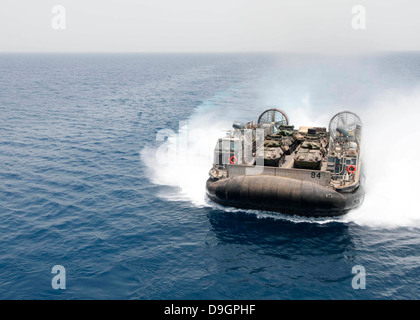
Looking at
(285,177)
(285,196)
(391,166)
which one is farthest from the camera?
(391,166)

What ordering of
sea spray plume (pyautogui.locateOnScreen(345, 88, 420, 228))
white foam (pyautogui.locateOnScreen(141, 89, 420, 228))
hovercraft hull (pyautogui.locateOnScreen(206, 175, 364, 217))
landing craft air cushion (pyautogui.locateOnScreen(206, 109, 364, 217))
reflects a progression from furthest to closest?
white foam (pyautogui.locateOnScreen(141, 89, 420, 228))
sea spray plume (pyautogui.locateOnScreen(345, 88, 420, 228))
landing craft air cushion (pyautogui.locateOnScreen(206, 109, 364, 217))
hovercraft hull (pyautogui.locateOnScreen(206, 175, 364, 217))

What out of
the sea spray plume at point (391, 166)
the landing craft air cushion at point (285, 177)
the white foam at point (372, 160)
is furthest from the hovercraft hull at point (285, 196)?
the sea spray plume at point (391, 166)

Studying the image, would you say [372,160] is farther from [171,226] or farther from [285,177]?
[171,226]

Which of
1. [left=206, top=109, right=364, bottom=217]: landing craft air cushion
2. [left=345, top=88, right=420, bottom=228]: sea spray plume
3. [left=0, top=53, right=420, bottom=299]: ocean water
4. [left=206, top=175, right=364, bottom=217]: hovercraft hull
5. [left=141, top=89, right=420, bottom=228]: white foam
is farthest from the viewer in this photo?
[left=141, top=89, right=420, bottom=228]: white foam

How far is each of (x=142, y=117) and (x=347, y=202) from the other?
1943 inches

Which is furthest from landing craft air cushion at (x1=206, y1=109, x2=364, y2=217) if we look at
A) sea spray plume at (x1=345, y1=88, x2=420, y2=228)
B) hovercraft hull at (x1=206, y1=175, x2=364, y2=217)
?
sea spray plume at (x1=345, y1=88, x2=420, y2=228)

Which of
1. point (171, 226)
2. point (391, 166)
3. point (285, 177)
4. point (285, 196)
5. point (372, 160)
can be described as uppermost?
point (285, 177)

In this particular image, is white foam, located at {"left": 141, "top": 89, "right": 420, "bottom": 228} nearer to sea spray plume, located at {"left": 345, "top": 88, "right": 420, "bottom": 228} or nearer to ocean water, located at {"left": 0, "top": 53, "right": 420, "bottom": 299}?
sea spray plume, located at {"left": 345, "top": 88, "right": 420, "bottom": 228}

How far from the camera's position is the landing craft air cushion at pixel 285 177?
105 ft

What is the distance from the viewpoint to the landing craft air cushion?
1257 inches

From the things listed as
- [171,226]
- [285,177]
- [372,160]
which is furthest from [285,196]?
[372,160]

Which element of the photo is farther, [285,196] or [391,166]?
[391,166]

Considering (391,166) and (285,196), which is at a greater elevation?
(391,166)

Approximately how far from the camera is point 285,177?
3397 cm
